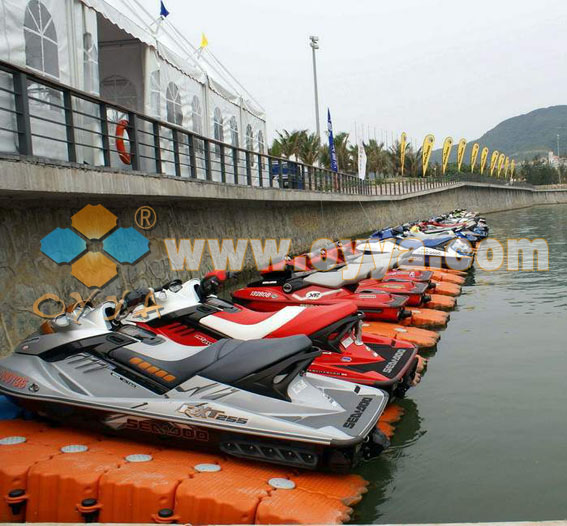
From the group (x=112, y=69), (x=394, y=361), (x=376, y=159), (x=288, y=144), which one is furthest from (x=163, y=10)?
(x=376, y=159)

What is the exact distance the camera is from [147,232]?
970cm

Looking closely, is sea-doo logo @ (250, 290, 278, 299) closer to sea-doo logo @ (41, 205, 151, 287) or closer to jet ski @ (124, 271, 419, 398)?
sea-doo logo @ (41, 205, 151, 287)

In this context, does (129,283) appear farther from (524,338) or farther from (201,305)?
(524,338)

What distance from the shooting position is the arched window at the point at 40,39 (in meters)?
7.73

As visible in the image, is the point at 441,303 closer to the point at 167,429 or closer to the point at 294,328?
the point at 294,328

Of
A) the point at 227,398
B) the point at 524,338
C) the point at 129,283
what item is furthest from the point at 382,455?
the point at 129,283

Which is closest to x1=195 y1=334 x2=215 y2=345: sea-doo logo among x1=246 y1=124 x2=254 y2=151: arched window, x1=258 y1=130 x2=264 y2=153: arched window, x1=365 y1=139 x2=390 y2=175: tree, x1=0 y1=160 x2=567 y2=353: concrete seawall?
x1=0 y1=160 x2=567 y2=353: concrete seawall

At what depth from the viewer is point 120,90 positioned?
44.5 feet

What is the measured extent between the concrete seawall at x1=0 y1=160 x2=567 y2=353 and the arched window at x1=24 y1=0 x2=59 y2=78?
2.03 m

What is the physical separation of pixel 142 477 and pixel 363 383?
2.37m

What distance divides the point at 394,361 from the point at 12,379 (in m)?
3.59

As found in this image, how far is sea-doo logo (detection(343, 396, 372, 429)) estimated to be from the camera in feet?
13.6

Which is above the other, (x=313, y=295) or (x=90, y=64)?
(x=90, y=64)

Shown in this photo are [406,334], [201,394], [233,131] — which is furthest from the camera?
[233,131]
